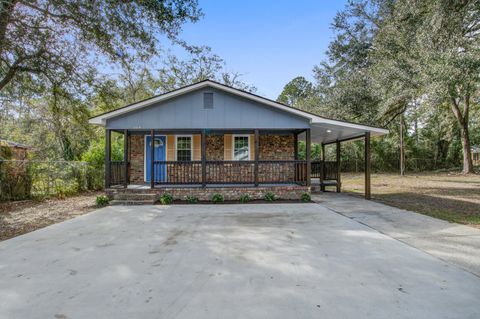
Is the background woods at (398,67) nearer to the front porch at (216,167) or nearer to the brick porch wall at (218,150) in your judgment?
the front porch at (216,167)

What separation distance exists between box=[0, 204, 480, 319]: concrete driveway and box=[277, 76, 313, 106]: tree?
41.7m

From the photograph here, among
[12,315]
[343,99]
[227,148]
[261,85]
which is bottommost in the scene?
[12,315]

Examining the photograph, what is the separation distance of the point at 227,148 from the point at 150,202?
4089 millimetres

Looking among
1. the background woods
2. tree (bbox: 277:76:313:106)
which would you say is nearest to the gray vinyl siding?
the background woods

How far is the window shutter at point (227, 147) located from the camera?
39.1ft

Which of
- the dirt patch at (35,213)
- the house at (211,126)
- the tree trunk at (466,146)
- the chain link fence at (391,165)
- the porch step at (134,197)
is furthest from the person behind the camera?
the chain link fence at (391,165)

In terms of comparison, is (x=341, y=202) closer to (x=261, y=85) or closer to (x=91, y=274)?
(x=91, y=274)

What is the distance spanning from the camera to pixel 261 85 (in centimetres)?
2883

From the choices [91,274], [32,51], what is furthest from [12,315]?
[32,51]

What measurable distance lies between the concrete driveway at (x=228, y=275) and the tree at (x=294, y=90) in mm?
41744

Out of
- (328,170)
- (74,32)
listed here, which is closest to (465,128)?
(328,170)

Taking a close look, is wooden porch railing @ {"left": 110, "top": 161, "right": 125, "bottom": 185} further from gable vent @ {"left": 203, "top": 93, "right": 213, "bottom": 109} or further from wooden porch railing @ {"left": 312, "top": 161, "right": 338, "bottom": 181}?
wooden porch railing @ {"left": 312, "top": 161, "right": 338, "bottom": 181}

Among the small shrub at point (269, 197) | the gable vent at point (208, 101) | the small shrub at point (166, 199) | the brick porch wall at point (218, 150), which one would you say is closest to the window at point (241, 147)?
the brick porch wall at point (218, 150)

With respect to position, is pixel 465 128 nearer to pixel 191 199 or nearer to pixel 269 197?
pixel 269 197
